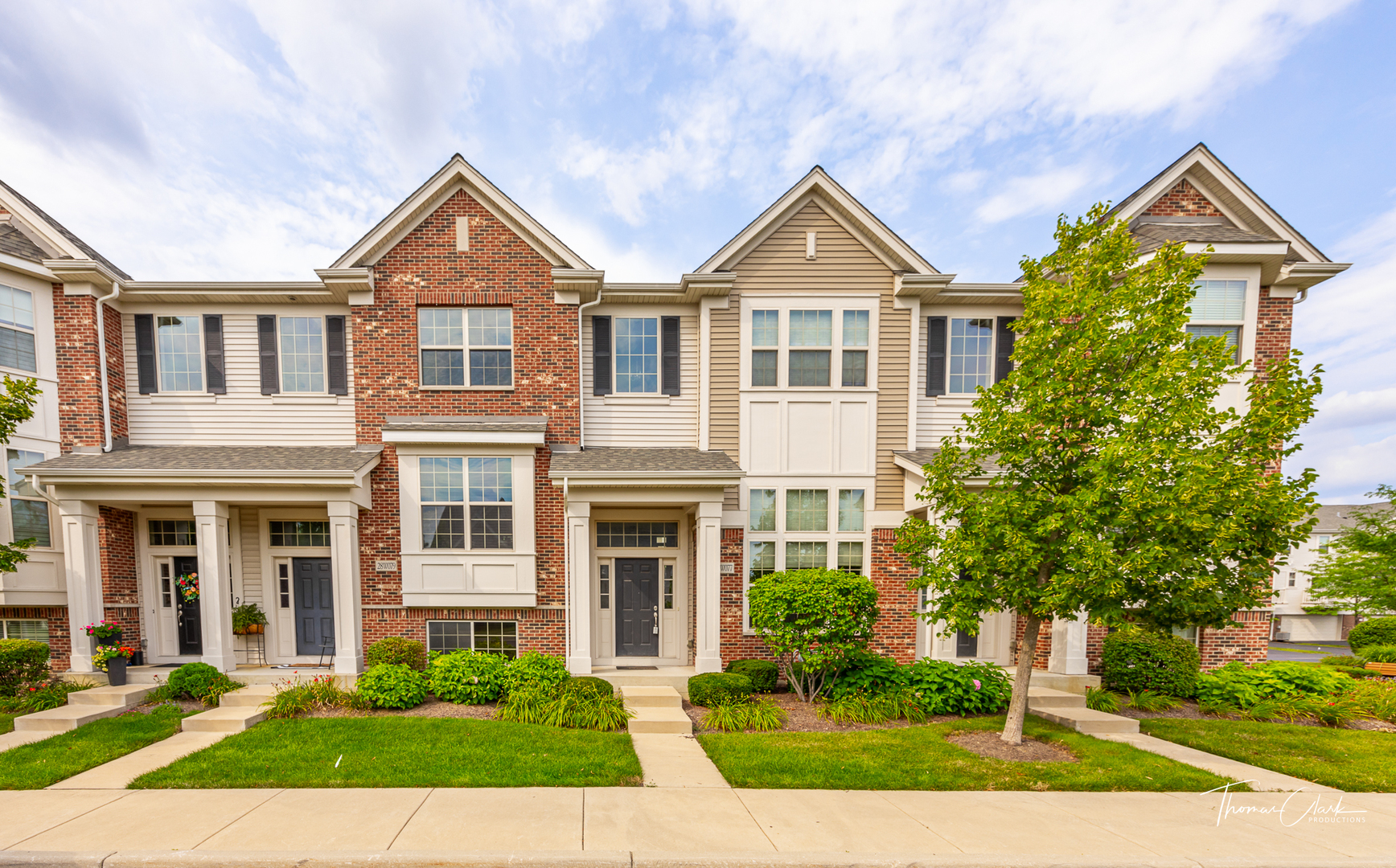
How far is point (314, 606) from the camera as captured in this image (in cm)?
1111

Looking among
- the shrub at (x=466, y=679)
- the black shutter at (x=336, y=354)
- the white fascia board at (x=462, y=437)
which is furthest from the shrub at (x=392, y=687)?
the black shutter at (x=336, y=354)

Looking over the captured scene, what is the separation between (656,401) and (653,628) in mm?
4848

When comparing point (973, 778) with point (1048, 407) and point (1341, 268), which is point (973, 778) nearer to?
point (1048, 407)

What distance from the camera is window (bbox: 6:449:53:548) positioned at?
986 centimetres

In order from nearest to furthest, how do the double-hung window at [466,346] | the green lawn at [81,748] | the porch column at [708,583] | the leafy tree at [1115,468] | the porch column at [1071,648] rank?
the green lawn at [81,748]
the leafy tree at [1115,468]
the porch column at [708,583]
the porch column at [1071,648]
the double-hung window at [466,346]

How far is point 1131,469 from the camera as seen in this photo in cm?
671

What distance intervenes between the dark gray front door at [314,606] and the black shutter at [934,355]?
44.4 feet

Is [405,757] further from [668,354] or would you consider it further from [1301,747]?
[1301,747]

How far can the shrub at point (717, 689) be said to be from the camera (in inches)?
356

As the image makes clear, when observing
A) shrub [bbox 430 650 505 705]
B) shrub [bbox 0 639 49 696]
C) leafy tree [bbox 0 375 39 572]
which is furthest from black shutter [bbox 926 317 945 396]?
shrub [bbox 0 639 49 696]

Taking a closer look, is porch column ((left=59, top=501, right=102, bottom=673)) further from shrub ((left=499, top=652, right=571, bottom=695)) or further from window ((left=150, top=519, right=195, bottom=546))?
shrub ((left=499, top=652, right=571, bottom=695))

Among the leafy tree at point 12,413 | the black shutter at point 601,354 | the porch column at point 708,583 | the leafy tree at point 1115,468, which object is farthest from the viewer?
the black shutter at point 601,354

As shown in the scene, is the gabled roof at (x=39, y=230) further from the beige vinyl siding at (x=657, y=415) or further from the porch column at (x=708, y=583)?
the porch column at (x=708, y=583)

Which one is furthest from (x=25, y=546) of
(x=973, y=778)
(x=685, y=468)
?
(x=973, y=778)
